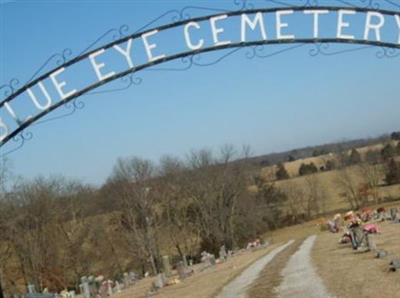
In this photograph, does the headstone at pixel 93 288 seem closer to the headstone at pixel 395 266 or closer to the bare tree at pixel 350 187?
the headstone at pixel 395 266

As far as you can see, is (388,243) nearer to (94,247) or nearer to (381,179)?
(94,247)

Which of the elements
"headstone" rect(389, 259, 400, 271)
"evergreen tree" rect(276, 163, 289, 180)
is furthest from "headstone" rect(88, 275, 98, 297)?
"evergreen tree" rect(276, 163, 289, 180)

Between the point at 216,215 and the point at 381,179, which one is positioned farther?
the point at 381,179

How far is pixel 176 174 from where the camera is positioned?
68312mm

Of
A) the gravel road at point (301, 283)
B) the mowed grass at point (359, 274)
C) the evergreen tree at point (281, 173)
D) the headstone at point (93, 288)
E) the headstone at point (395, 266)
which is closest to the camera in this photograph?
the mowed grass at point (359, 274)

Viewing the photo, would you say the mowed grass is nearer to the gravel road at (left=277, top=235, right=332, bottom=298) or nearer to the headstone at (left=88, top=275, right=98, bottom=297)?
the gravel road at (left=277, top=235, right=332, bottom=298)

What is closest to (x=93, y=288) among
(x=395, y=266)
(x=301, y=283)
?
(x=301, y=283)

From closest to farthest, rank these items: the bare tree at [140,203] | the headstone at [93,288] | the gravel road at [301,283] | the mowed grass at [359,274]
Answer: the mowed grass at [359,274], the gravel road at [301,283], the headstone at [93,288], the bare tree at [140,203]

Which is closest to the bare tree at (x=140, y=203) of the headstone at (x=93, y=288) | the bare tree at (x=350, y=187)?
the headstone at (x=93, y=288)

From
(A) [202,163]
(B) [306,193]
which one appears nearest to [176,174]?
(A) [202,163]

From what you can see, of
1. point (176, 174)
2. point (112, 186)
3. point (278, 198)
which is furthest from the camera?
point (278, 198)

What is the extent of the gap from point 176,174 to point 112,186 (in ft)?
26.3

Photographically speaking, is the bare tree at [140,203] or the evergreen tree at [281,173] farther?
the evergreen tree at [281,173]

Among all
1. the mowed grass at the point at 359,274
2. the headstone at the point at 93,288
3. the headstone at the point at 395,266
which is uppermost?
the headstone at the point at 395,266
